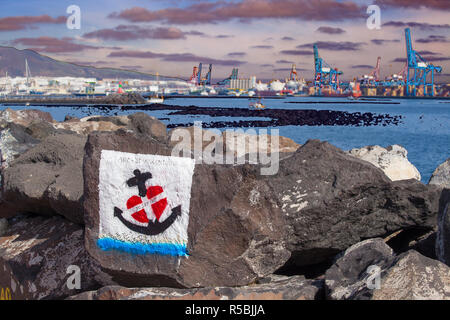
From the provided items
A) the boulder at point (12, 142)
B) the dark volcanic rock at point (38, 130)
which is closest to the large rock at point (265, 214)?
the boulder at point (12, 142)

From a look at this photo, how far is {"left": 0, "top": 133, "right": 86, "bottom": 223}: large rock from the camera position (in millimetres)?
4477

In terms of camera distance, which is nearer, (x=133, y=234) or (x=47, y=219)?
(x=133, y=234)

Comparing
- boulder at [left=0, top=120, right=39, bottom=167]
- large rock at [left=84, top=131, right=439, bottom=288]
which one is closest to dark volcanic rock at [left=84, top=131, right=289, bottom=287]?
large rock at [left=84, top=131, right=439, bottom=288]

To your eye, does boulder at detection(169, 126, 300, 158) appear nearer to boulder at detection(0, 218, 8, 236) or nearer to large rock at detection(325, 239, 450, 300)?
boulder at detection(0, 218, 8, 236)

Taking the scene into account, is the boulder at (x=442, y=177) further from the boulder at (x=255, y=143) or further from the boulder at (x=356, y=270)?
the boulder at (x=255, y=143)

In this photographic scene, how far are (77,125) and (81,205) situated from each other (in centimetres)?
906

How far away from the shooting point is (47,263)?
4305mm

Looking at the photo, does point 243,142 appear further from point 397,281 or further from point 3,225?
point 397,281

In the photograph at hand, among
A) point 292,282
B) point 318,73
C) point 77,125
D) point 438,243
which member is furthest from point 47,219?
point 318,73

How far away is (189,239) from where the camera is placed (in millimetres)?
3645

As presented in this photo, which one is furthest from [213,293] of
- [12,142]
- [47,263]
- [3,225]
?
[12,142]

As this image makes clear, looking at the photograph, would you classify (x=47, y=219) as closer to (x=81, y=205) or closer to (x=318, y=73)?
(x=81, y=205)

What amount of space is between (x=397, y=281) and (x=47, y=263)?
9.61 feet

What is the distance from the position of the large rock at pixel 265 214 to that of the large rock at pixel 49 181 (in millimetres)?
661
